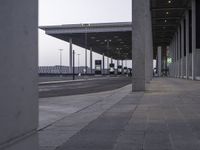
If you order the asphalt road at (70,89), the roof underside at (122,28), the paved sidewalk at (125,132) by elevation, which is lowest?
the asphalt road at (70,89)

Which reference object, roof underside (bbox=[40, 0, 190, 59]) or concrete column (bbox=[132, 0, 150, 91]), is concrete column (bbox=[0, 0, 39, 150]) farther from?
roof underside (bbox=[40, 0, 190, 59])

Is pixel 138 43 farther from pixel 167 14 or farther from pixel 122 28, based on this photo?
pixel 122 28

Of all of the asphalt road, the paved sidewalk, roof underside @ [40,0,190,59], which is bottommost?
the asphalt road

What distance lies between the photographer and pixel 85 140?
29.1 ft

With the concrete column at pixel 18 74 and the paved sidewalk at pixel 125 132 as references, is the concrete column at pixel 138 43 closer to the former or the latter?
the paved sidewalk at pixel 125 132

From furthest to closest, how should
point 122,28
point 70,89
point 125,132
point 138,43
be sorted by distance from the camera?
point 122,28 → point 70,89 → point 138,43 → point 125,132

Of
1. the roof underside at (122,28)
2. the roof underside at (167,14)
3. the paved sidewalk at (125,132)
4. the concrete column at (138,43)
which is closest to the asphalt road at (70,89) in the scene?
the concrete column at (138,43)

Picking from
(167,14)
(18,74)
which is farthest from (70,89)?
(167,14)

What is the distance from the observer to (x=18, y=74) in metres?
4.33

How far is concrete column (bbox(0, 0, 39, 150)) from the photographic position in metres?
3.99

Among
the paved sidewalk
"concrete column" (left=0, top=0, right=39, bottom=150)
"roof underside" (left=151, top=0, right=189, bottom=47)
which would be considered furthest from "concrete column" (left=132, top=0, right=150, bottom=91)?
"roof underside" (left=151, top=0, right=189, bottom=47)

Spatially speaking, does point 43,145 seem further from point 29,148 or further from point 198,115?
point 198,115

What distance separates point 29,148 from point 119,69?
512 ft

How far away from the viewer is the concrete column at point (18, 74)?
13.1 ft
